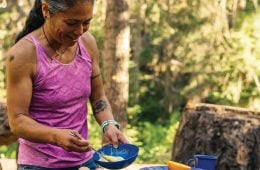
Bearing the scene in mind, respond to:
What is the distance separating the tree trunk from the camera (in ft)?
21.1

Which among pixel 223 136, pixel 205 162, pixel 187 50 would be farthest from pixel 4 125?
pixel 187 50

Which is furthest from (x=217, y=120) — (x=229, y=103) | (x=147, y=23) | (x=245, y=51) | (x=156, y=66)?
(x=156, y=66)

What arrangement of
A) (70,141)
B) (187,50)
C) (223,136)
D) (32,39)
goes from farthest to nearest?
(187,50)
(223,136)
(32,39)
(70,141)

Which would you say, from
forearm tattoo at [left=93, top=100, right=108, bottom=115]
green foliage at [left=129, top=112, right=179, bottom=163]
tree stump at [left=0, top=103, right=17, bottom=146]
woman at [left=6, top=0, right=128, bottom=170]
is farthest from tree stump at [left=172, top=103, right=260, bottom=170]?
green foliage at [left=129, top=112, right=179, bottom=163]

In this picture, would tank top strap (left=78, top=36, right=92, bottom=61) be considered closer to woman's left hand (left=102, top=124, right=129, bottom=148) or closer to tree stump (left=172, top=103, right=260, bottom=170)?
woman's left hand (left=102, top=124, right=129, bottom=148)

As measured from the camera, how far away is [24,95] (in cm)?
199

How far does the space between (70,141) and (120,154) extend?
42cm

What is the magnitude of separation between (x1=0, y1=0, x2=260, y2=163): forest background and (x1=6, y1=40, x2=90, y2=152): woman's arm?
777cm

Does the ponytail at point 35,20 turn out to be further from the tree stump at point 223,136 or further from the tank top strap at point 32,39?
the tree stump at point 223,136

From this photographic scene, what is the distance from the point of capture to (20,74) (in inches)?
77.7

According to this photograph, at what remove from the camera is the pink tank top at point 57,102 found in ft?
6.68

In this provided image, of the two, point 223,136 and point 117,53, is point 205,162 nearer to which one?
point 223,136

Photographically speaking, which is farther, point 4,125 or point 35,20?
point 4,125

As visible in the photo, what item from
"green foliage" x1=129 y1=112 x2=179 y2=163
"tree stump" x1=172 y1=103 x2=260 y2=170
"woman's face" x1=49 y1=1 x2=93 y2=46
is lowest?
"green foliage" x1=129 y1=112 x2=179 y2=163
